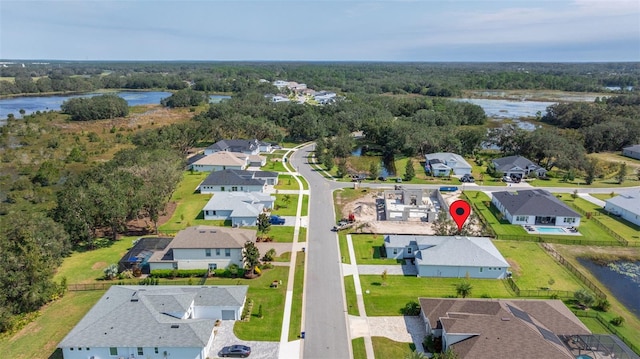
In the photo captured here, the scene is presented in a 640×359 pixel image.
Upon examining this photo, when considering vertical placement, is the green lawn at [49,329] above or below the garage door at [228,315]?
below

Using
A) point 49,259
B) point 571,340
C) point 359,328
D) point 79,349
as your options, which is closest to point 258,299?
point 359,328

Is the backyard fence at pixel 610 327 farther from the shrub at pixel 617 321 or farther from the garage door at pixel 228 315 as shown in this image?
the garage door at pixel 228 315

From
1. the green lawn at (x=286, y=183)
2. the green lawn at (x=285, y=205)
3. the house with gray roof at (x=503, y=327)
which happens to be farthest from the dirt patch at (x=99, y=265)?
the house with gray roof at (x=503, y=327)

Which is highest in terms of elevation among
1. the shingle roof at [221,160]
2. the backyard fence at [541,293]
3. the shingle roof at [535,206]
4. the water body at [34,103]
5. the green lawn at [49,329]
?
the water body at [34,103]

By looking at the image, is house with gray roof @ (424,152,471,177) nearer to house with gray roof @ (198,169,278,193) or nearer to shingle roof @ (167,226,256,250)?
house with gray roof @ (198,169,278,193)

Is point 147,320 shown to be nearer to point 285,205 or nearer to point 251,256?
point 251,256
